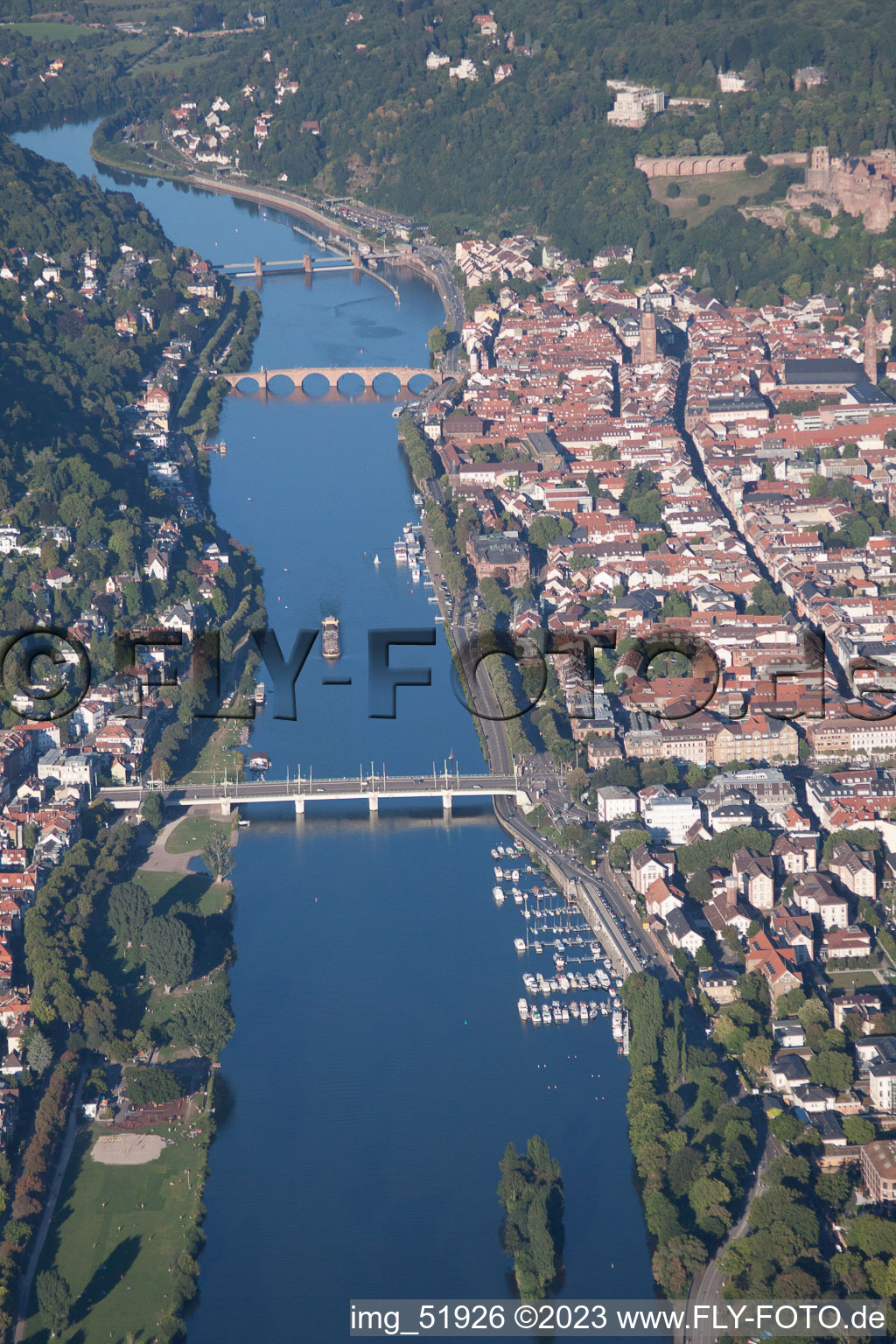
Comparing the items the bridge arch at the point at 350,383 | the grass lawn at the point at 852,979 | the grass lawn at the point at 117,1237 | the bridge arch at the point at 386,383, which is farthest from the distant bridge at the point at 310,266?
the grass lawn at the point at 117,1237

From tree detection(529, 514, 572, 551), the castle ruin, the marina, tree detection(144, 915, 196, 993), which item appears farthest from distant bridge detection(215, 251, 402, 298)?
tree detection(144, 915, 196, 993)

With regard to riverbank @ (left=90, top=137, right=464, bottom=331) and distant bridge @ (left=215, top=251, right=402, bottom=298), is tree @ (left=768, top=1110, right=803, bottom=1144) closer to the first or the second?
riverbank @ (left=90, top=137, right=464, bottom=331)

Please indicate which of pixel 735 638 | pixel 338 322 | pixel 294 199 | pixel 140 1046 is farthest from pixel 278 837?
pixel 294 199

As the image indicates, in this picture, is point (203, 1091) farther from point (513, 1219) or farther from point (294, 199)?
point (294, 199)

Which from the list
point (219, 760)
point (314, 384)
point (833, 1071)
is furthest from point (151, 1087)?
point (314, 384)

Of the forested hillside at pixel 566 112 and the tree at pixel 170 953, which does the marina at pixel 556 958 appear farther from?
the forested hillside at pixel 566 112

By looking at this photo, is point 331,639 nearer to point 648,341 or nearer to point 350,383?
point 648,341
